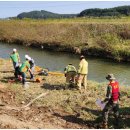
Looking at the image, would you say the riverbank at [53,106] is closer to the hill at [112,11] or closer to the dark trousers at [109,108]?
the dark trousers at [109,108]

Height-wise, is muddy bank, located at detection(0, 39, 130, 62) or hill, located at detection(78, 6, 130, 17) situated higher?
hill, located at detection(78, 6, 130, 17)

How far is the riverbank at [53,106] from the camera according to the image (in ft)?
54.4

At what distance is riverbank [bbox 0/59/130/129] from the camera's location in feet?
54.4

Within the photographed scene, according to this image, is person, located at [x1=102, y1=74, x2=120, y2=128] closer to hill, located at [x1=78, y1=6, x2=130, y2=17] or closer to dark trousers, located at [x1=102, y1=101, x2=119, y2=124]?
dark trousers, located at [x1=102, y1=101, x2=119, y2=124]

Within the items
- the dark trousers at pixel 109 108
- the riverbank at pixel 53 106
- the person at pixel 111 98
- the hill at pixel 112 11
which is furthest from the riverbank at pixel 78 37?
the person at pixel 111 98

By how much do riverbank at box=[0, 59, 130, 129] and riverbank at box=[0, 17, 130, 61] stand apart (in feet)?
68.4

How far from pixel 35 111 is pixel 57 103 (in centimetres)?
142

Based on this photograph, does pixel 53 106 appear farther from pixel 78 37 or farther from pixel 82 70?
pixel 78 37

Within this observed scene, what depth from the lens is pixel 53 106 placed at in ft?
61.8

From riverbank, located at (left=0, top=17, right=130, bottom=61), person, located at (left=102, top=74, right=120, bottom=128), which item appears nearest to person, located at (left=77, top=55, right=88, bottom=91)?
person, located at (left=102, top=74, right=120, bottom=128)

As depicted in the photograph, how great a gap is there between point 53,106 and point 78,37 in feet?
120

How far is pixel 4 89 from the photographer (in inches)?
854

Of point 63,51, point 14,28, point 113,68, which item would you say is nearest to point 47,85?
point 113,68

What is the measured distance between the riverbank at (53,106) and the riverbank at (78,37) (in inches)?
821
